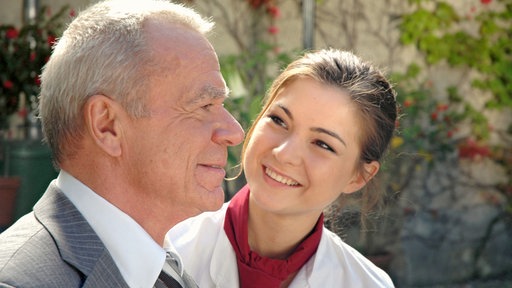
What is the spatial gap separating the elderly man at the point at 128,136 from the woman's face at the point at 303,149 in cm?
60

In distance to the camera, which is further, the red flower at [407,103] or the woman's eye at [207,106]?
the red flower at [407,103]

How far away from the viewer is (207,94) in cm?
183

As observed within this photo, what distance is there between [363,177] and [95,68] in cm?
119

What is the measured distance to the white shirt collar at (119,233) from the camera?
1.72 metres

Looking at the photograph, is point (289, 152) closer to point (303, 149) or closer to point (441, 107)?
point (303, 149)

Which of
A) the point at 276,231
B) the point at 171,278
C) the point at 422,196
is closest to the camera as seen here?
the point at 171,278

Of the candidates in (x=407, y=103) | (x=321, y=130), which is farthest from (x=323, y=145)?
(x=407, y=103)

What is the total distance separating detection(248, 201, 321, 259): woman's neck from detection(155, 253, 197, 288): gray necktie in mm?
479

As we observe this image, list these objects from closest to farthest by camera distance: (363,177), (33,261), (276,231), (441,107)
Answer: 1. (33,261)
2. (276,231)
3. (363,177)
4. (441,107)

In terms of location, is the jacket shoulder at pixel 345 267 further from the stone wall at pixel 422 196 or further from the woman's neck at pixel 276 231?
the stone wall at pixel 422 196

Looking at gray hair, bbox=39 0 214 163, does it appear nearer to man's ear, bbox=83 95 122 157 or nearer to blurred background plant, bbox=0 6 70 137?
man's ear, bbox=83 95 122 157

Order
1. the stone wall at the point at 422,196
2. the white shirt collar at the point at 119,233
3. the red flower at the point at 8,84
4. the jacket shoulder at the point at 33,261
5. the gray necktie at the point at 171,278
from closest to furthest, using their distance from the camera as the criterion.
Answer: the jacket shoulder at the point at 33,261, the white shirt collar at the point at 119,233, the gray necktie at the point at 171,278, the red flower at the point at 8,84, the stone wall at the point at 422,196

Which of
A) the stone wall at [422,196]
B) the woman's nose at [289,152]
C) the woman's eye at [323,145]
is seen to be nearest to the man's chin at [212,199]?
the woman's nose at [289,152]

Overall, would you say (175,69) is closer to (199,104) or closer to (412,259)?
(199,104)
